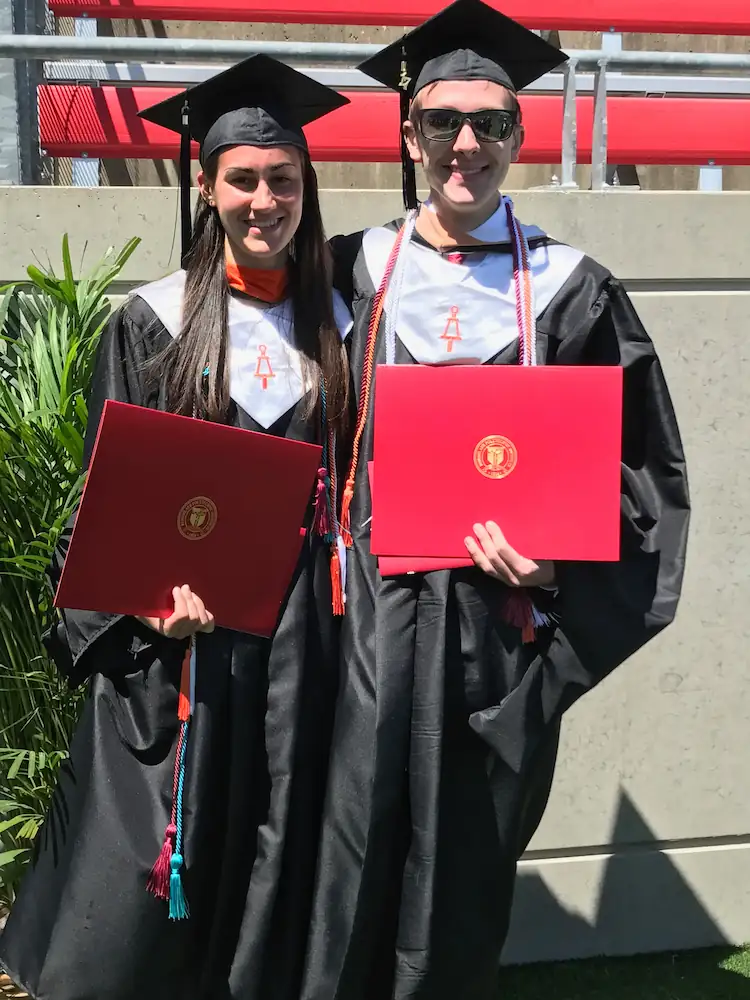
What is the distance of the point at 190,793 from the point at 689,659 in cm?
174

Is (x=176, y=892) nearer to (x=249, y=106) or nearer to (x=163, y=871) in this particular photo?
(x=163, y=871)

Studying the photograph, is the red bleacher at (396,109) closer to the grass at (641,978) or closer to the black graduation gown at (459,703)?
the black graduation gown at (459,703)

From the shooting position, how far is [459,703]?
2.12m

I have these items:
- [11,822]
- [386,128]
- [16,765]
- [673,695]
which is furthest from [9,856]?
[386,128]

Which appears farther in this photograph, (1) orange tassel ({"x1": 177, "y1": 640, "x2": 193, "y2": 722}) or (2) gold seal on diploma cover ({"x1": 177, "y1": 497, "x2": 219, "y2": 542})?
(1) orange tassel ({"x1": 177, "y1": 640, "x2": 193, "y2": 722})

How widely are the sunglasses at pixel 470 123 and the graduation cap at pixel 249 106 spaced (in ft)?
0.80

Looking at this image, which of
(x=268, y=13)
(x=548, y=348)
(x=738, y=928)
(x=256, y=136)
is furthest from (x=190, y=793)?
(x=268, y=13)

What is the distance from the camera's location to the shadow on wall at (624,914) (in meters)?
3.29

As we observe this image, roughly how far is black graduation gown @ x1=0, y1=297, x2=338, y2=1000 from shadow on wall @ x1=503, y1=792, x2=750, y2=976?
1.29m

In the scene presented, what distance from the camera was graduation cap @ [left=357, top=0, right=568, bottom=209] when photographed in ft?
6.97

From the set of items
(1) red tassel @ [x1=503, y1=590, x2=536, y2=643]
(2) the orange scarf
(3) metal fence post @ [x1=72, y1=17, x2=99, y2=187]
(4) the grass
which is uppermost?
(3) metal fence post @ [x1=72, y1=17, x2=99, y2=187]

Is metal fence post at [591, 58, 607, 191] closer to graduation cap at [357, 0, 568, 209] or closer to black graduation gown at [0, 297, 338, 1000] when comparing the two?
graduation cap at [357, 0, 568, 209]

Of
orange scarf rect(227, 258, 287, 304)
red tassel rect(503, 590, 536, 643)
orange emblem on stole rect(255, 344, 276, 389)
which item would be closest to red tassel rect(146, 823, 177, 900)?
red tassel rect(503, 590, 536, 643)

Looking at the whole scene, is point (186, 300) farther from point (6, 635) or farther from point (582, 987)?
point (582, 987)
